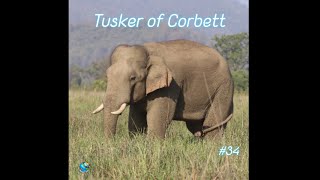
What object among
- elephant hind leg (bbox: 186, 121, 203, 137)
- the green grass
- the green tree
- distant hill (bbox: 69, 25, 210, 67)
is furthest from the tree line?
the green grass

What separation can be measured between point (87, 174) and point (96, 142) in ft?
2.40

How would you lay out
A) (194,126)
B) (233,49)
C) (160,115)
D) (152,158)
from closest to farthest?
(152,158)
(160,115)
(194,126)
(233,49)

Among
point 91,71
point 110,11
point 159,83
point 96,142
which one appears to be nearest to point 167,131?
point 159,83

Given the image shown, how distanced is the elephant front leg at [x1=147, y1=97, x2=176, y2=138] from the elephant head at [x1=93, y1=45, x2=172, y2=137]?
149 mm

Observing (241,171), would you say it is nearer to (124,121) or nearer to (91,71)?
(124,121)

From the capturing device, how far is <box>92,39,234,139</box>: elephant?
253 inches

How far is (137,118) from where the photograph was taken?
677cm

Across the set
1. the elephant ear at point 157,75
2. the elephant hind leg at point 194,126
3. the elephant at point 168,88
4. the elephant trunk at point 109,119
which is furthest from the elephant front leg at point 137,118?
the elephant hind leg at point 194,126

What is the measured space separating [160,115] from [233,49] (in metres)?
1.63

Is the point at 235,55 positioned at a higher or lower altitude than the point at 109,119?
higher

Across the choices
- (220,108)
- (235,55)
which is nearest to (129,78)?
(220,108)

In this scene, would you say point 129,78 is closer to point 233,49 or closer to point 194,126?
point 194,126

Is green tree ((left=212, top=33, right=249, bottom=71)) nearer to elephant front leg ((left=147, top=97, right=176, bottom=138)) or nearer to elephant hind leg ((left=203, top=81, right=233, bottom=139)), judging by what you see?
elephant hind leg ((left=203, top=81, right=233, bottom=139))

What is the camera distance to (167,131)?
6.66 metres
